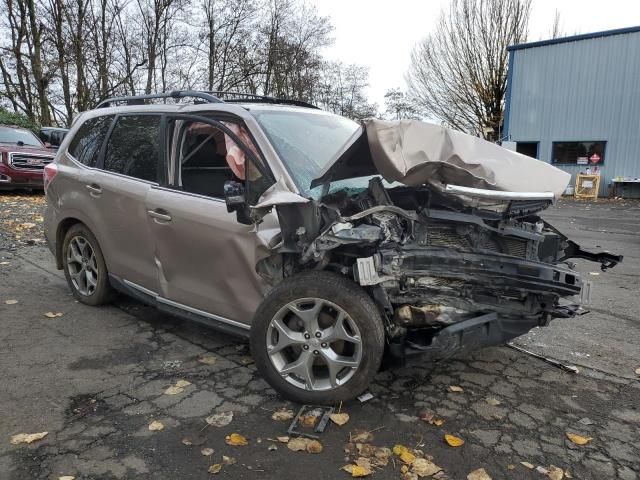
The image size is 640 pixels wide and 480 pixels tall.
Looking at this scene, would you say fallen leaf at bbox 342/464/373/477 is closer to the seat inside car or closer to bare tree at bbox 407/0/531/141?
A: the seat inside car

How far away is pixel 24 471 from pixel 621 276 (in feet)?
21.2

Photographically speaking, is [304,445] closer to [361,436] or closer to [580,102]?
[361,436]

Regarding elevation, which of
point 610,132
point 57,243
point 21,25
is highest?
point 21,25

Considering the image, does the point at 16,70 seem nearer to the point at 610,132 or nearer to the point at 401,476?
the point at 610,132

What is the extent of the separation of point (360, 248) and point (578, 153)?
20.9 metres

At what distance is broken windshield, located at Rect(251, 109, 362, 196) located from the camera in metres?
3.31

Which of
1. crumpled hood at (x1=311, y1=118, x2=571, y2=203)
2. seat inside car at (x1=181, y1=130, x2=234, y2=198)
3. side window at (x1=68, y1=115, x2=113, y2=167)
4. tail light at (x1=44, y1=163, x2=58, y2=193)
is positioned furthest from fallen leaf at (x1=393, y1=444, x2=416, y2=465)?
tail light at (x1=44, y1=163, x2=58, y2=193)

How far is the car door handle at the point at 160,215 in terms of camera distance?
3623 millimetres

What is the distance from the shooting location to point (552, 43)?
20531 millimetres

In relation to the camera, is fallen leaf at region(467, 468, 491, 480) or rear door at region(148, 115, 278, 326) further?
rear door at region(148, 115, 278, 326)

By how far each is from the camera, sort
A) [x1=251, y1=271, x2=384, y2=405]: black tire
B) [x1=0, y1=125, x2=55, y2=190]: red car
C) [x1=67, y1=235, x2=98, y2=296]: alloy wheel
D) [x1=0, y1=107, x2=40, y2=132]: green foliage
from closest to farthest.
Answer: [x1=251, y1=271, x2=384, y2=405]: black tire → [x1=67, y1=235, x2=98, y2=296]: alloy wheel → [x1=0, y1=125, x2=55, y2=190]: red car → [x1=0, y1=107, x2=40, y2=132]: green foliage

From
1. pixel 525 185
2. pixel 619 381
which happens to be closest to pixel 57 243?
pixel 525 185

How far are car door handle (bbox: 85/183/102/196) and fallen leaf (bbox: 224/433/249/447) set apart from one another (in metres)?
2.53

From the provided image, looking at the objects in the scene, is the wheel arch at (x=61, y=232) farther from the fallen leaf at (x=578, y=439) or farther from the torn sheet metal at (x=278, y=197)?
the fallen leaf at (x=578, y=439)
